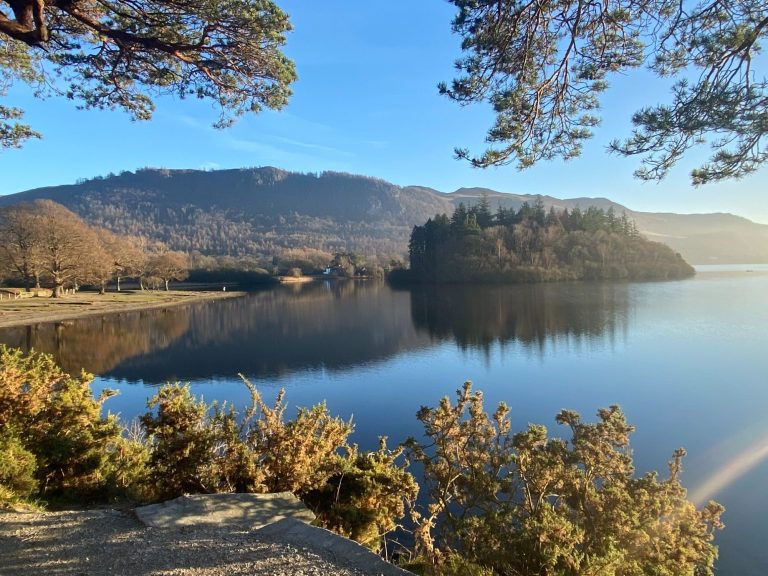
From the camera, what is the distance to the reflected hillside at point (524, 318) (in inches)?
1102

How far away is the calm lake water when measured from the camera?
1125 cm

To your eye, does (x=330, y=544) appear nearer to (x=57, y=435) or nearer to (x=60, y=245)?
(x=57, y=435)

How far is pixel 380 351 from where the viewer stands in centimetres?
2608

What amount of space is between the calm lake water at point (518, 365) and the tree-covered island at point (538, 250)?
116ft

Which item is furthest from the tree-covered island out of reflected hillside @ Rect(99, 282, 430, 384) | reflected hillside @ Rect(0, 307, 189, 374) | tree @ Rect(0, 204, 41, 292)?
tree @ Rect(0, 204, 41, 292)

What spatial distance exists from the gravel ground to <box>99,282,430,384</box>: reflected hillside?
17221 millimetres

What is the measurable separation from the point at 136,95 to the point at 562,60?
692cm

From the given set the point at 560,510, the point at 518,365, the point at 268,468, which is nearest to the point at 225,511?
the point at 268,468

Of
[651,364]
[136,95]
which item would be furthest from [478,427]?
[651,364]

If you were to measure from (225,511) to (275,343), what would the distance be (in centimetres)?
2642

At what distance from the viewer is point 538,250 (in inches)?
3223

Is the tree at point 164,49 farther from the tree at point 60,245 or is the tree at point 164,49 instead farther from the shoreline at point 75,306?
the tree at point 60,245

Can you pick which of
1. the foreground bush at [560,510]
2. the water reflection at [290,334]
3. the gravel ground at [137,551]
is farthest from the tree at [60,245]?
the foreground bush at [560,510]

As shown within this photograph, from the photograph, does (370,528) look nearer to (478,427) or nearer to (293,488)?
(293,488)
